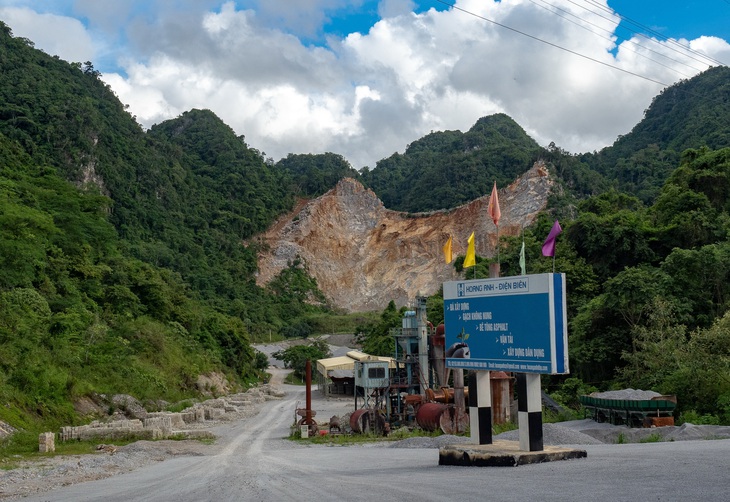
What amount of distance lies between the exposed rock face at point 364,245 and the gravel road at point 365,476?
6769cm

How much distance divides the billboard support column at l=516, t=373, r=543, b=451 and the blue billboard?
32 cm

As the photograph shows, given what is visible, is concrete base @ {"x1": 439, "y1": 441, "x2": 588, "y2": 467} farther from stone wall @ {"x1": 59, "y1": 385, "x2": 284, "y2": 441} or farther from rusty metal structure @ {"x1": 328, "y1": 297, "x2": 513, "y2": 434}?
stone wall @ {"x1": 59, "y1": 385, "x2": 284, "y2": 441}

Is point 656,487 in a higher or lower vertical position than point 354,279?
lower

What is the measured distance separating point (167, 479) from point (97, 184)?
62302 mm

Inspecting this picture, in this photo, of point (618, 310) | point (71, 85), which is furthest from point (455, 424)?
point (71, 85)

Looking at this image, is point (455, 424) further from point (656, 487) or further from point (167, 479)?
point (656, 487)

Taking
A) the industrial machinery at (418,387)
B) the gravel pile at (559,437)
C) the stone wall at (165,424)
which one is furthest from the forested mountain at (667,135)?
the gravel pile at (559,437)

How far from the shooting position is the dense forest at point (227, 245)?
26.4m

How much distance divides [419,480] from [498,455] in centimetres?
169

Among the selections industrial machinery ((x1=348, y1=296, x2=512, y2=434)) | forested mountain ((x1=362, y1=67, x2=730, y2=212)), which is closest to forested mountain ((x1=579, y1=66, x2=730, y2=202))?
forested mountain ((x1=362, y1=67, x2=730, y2=212))

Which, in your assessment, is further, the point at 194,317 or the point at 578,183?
the point at 578,183

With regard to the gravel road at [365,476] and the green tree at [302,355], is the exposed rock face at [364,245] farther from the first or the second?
the gravel road at [365,476]

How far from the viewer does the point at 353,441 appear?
22172 millimetres

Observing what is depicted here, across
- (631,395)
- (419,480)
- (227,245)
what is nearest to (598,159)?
(227,245)
